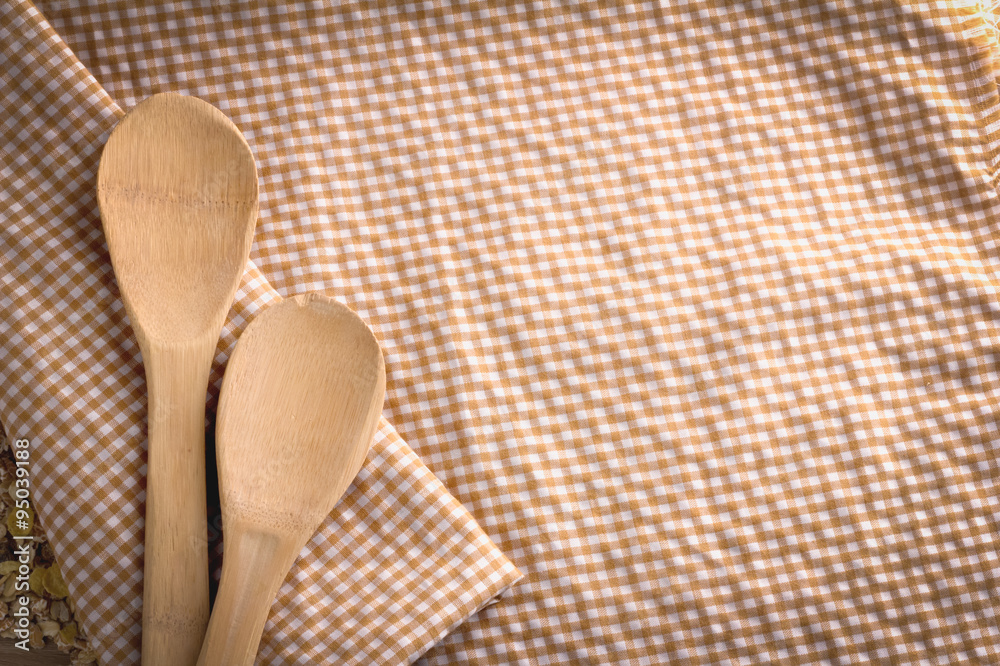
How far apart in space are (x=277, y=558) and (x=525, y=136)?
0.47 m

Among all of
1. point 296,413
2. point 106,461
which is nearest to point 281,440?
point 296,413

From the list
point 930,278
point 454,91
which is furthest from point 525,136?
point 930,278

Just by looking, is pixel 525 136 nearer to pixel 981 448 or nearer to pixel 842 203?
pixel 842 203

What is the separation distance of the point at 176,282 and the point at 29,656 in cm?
38

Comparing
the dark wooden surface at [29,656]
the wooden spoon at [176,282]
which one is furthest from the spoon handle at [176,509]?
the dark wooden surface at [29,656]

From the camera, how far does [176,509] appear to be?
63cm

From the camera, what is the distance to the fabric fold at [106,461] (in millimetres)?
642

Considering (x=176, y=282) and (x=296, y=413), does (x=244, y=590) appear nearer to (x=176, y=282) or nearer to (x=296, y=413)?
(x=296, y=413)

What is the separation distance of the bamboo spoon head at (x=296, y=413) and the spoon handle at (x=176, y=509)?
3 cm

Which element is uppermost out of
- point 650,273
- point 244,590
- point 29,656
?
point 650,273

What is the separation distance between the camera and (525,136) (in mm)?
805

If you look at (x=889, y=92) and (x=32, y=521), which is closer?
(x=32, y=521)

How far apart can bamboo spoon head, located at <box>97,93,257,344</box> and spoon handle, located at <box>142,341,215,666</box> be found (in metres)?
0.03

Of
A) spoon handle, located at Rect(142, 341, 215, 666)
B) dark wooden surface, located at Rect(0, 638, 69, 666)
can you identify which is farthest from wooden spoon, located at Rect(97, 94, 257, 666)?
dark wooden surface, located at Rect(0, 638, 69, 666)
